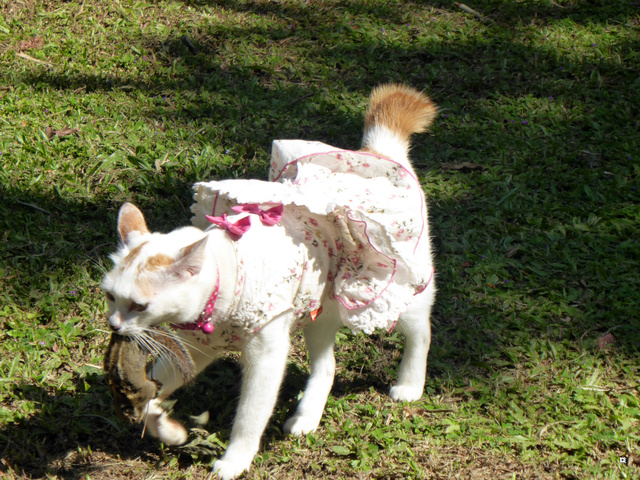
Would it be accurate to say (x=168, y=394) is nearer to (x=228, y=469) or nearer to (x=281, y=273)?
(x=228, y=469)

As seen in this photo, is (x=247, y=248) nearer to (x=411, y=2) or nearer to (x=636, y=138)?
(x=636, y=138)

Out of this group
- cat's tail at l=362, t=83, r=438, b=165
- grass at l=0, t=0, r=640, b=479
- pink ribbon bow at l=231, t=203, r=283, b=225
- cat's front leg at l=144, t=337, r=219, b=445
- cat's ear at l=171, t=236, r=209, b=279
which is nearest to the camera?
cat's ear at l=171, t=236, r=209, b=279

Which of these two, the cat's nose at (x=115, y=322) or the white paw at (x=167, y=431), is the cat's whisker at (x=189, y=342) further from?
the white paw at (x=167, y=431)

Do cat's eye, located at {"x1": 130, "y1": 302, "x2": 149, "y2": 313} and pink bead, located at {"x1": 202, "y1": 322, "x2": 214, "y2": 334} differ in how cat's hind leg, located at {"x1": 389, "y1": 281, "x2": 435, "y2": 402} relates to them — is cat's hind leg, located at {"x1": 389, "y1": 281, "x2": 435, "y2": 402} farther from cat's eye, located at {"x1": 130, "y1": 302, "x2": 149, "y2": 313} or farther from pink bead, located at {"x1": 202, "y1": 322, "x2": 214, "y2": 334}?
cat's eye, located at {"x1": 130, "y1": 302, "x2": 149, "y2": 313}

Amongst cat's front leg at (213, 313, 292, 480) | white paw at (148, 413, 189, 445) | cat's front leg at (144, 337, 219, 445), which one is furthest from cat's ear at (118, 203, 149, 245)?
white paw at (148, 413, 189, 445)

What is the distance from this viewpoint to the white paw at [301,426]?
277cm

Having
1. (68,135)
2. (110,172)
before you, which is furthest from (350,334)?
(68,135)

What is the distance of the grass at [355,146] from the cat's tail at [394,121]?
1.04 m

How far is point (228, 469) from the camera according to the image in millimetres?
2484

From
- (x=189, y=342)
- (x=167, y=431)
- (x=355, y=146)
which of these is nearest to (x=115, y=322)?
(x=189, y=342)

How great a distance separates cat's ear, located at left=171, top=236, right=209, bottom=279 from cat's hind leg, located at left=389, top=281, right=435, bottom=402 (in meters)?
1.11

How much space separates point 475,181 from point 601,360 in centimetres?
162

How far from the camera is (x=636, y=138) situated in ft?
15.1

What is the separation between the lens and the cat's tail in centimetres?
296
